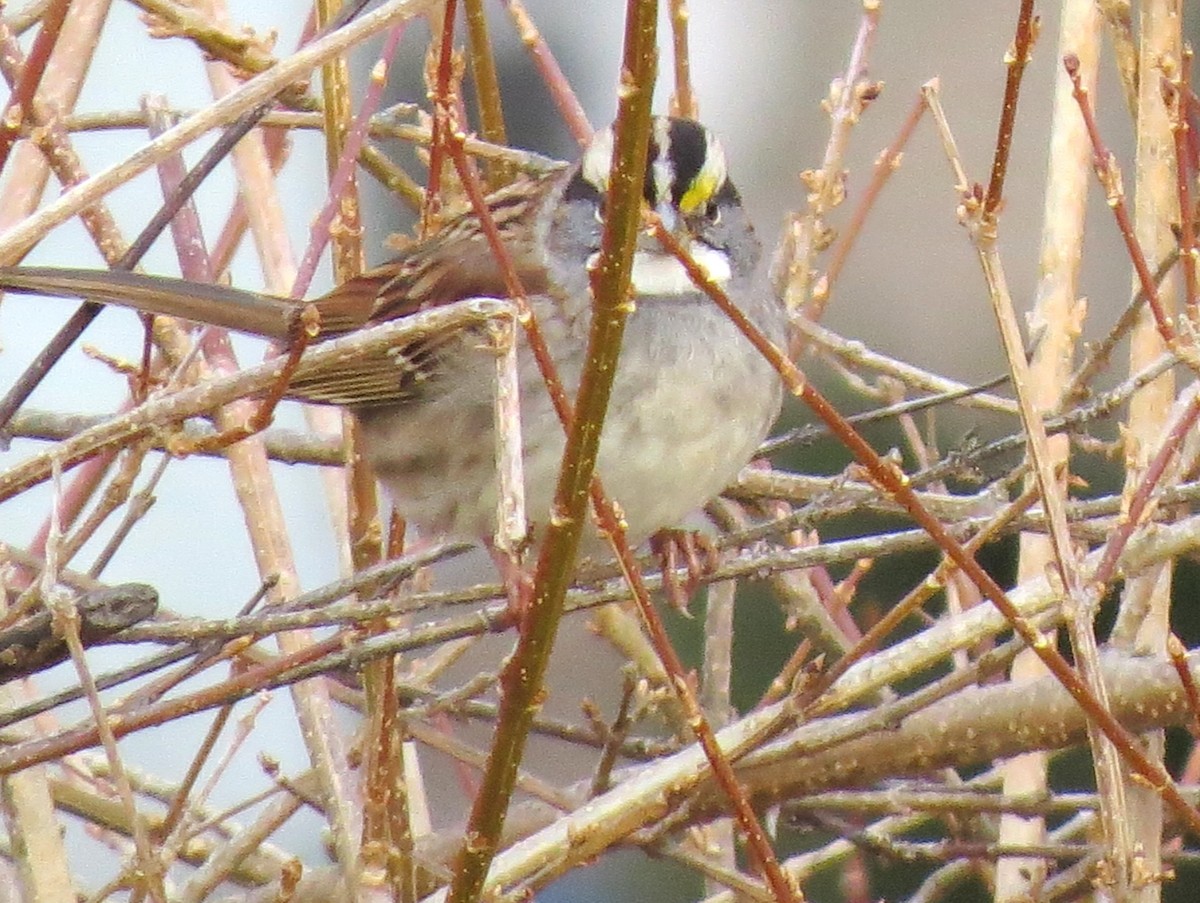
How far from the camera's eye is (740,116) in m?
8.99

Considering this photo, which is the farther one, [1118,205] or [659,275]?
[659,275]

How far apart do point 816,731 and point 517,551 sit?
756mm

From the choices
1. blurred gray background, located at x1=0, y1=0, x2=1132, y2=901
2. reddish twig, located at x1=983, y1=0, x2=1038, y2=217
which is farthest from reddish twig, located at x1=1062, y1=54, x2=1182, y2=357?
blurred gray background, located at x1=0, y1=0, x2=1132, y2=901

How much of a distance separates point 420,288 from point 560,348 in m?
0.38

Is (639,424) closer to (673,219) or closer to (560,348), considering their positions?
(560,348)

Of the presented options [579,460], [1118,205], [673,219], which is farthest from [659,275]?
[579,460]

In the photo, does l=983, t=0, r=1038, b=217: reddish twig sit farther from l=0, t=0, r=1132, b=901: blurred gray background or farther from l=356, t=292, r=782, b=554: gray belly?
l=0, t=0, r=1132, b=901: blurred gray background

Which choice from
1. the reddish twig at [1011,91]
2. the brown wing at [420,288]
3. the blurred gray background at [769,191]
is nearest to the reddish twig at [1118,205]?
the reddish twig at [1011,91]

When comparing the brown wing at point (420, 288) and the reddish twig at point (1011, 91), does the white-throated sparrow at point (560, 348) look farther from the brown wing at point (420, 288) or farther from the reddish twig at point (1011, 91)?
the reddish twig at point (1011, 91)

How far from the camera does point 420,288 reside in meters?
2.84

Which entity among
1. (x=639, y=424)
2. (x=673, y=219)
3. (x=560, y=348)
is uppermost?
(x=673, y=219)

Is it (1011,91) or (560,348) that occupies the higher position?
(1011,91)

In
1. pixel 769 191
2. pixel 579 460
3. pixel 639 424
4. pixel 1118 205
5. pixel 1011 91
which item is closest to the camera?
pixel 579 460

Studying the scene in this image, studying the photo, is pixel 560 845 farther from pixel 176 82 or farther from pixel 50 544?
pixel 176 82
